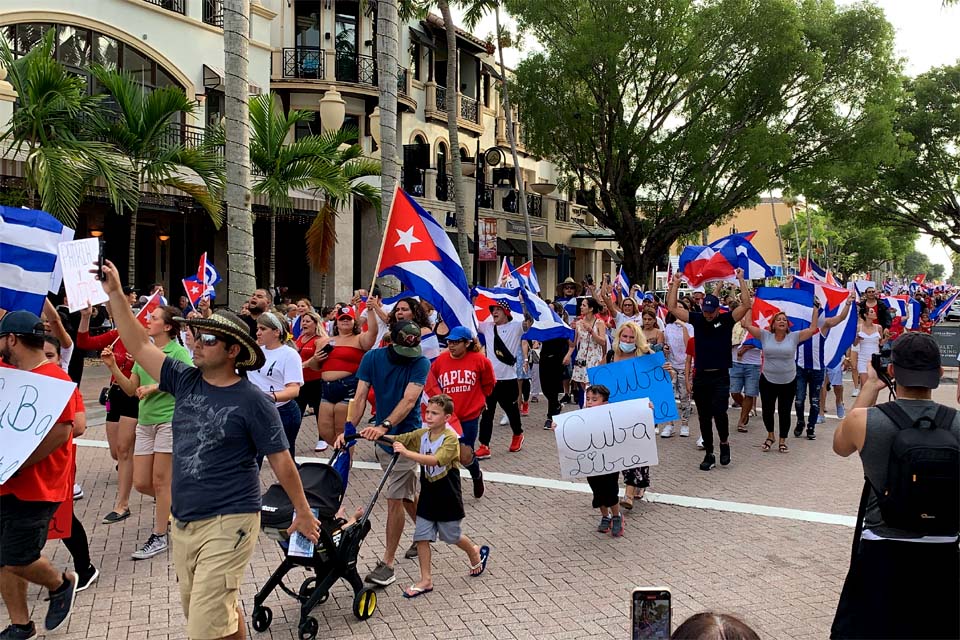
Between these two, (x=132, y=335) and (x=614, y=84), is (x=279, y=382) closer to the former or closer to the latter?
(x=132, y=335)

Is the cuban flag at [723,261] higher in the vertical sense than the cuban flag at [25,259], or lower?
higher

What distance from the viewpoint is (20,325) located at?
14.7 ft

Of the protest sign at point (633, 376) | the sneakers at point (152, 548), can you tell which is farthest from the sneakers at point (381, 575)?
the protest sign at point (633, 376)

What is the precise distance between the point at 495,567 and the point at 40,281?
366cm

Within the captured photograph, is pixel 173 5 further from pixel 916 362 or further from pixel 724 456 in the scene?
pixel 916 362

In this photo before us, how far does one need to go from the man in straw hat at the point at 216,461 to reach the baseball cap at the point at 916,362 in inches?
103

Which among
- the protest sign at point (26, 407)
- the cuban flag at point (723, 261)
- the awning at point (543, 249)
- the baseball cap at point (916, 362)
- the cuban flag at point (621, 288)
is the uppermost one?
the awning at point (543, 249)

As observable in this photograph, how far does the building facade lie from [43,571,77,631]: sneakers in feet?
45.9

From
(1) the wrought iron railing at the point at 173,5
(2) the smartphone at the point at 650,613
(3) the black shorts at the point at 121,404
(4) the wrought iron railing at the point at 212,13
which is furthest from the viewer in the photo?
(4) the wrought iron railing at the point at 212,13

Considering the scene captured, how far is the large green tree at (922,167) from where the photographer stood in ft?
121

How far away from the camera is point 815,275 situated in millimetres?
14992

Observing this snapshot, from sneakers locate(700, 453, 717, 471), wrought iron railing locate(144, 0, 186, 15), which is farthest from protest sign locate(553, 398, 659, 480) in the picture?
wrought iron railing locate(144, 0, 186, 15)

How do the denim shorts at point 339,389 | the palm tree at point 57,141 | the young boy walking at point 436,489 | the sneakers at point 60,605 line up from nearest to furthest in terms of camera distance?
1. the sneakers at point 60,605
2. the young boy walking at point 436,489
3. the denim shorts at point 339,389
4. the palm tree at point 57,141

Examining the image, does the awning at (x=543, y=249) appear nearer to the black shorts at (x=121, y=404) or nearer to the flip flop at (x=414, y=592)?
the black shorts at (x=121, y=404)
